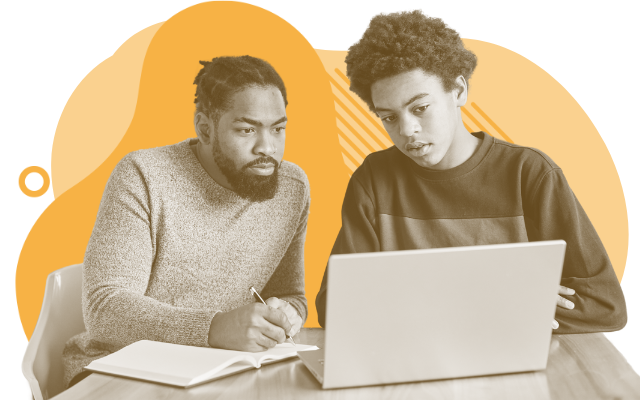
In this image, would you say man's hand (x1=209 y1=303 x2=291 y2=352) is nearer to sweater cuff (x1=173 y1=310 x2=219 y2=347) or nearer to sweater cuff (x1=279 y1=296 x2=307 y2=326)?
sweater cuff (x1=173 y1=310 x2=219 y2=347)

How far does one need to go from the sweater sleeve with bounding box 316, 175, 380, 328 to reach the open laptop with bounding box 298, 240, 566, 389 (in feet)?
1.74

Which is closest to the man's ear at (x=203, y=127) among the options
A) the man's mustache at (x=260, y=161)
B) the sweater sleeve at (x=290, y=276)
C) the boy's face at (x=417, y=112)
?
the man's mustache at (x=260, y=161)

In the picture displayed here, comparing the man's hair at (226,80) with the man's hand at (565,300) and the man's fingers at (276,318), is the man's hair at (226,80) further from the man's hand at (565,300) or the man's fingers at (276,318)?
the man's hand at (565,300)

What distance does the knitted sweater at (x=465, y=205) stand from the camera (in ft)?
4.41

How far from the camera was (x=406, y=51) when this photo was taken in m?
1.36

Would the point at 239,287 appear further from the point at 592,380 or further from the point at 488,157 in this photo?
the point at 592,380

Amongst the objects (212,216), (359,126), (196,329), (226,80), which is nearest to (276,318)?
(196,329)

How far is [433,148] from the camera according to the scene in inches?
53.1

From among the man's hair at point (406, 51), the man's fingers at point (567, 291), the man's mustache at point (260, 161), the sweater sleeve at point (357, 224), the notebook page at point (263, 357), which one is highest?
the man's hair at point (406, 51)

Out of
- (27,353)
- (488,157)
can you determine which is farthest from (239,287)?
(488,157)

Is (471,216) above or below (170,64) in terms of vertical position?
below

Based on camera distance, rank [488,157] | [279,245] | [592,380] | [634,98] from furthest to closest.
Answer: [634,98] < [279,245] < [488,157] < [592,380]

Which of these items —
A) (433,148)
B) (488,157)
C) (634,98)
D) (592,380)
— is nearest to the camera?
(592,380)

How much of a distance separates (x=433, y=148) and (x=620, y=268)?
150 centimetres
